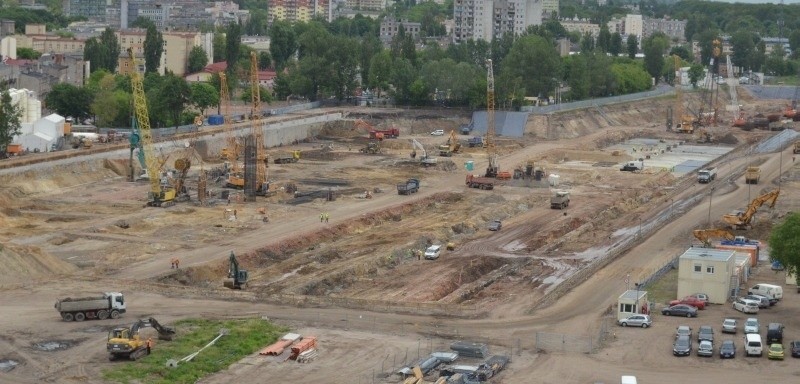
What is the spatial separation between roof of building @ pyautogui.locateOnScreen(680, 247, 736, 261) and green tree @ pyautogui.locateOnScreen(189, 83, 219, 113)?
55.0 meters

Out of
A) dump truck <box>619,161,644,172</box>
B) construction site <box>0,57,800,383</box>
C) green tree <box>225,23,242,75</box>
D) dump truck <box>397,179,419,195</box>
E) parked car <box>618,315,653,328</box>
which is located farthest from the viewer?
green tree <box>225,23,242,75</box>

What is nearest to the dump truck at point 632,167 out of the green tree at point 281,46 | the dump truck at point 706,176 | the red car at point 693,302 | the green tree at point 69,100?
the dump truck at point 706,176

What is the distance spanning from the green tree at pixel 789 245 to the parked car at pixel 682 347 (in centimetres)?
756

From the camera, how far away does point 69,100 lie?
92250 mm

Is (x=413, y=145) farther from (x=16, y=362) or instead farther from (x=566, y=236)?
(x=16, y=362)

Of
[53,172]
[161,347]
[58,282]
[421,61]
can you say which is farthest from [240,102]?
[161,347]

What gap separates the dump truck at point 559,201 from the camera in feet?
223

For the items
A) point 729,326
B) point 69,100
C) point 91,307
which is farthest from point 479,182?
point 91,307

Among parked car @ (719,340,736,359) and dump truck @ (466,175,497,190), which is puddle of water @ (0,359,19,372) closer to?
parked car @ (719,340,736,359)

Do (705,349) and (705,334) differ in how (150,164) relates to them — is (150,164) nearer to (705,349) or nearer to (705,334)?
(705,334)

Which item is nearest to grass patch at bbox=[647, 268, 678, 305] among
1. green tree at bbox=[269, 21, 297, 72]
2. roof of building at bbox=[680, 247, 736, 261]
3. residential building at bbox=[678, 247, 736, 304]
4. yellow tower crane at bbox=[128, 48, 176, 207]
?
residential building at bbox=[678, 247, 736, 304]

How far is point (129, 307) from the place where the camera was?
41.9 m

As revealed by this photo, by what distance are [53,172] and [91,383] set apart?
1517 inches

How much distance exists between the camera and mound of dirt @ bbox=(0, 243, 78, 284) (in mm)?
46250
